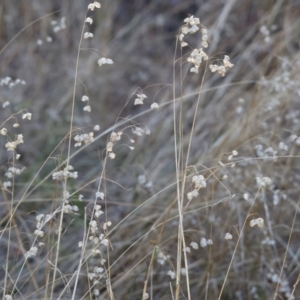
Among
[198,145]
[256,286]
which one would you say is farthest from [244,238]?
[198,145]

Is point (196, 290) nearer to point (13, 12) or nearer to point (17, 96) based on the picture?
point (17, 96)

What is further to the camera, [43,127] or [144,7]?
[144,7]

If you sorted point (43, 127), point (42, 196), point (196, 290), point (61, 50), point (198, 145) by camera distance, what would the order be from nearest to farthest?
point (196, 290) → point (42, 196) → point (198, 145) → point (43, 127) → point (61, 50)

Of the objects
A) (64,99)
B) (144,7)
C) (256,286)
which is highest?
(144,7)

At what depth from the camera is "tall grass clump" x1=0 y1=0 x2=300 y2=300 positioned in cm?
138

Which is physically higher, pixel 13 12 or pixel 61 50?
pixel 13 12

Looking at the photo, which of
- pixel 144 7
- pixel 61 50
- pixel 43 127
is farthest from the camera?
pixel 144 7

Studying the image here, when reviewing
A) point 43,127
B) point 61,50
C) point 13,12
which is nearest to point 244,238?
point 43,127

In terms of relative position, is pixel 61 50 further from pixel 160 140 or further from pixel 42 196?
pixel 42 196

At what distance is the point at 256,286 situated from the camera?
5.95ft

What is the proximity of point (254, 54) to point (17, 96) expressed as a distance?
1.12m

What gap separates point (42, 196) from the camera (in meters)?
2.18

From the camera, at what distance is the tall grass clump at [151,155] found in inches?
54.2

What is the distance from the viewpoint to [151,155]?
2.44m
